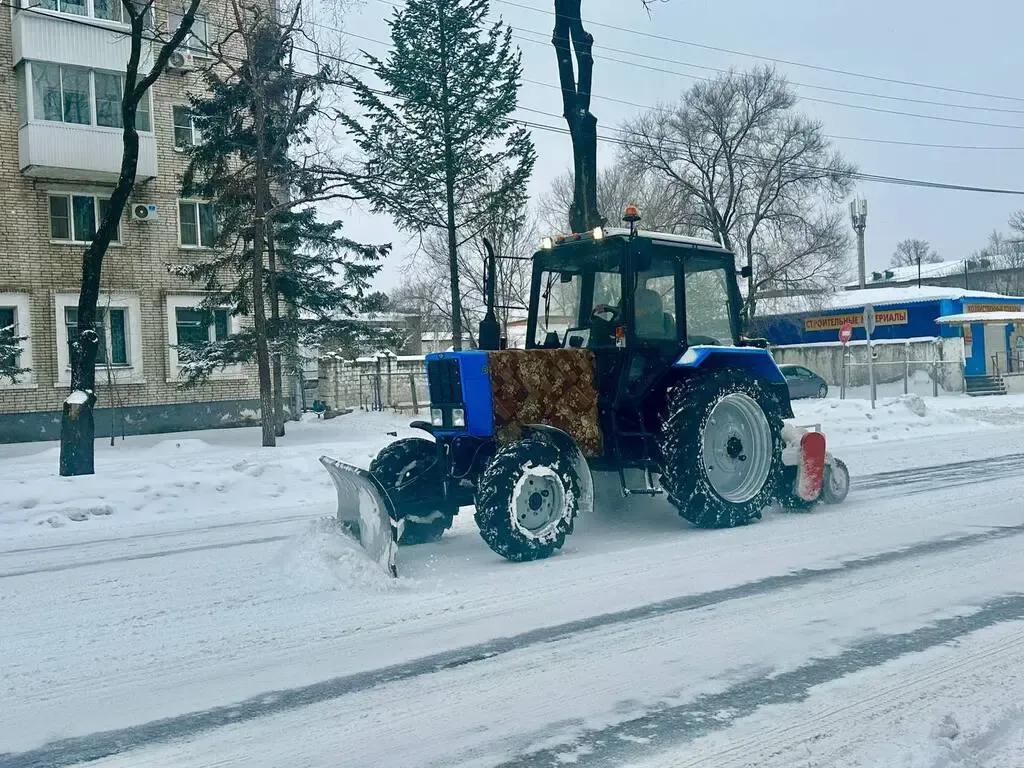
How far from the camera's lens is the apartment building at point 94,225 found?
24.4 m

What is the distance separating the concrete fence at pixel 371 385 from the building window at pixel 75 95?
9.07 meters

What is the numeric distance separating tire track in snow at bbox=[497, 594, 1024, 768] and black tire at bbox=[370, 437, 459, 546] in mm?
3562

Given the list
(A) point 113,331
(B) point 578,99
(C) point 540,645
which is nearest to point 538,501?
(C) point 540,645

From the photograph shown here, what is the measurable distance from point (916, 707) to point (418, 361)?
91.1 ft

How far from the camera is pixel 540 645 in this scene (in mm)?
5102

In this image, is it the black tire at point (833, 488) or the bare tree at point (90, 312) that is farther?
the bare tree at point (90, 312)

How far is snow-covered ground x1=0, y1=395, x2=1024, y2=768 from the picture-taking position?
12.7 ft

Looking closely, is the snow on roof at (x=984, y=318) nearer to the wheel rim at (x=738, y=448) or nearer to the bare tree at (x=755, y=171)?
the bare tree at (x=755, y=171)

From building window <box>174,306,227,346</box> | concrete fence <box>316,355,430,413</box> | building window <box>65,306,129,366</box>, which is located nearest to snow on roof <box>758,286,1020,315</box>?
concrete fence <box>316,355,430,413</box>

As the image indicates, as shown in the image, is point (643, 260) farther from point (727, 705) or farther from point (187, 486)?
point (187, 486)

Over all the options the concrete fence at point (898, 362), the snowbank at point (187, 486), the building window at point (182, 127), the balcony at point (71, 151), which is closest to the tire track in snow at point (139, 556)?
the snowbank at point (187, 486)

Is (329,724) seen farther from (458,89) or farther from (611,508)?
(458,89)

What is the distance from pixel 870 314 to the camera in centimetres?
2425

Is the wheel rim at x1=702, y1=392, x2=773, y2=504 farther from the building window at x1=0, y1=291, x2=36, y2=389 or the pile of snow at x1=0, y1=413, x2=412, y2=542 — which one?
the building window at x1=0, y1=291, x2=36, y2=389
